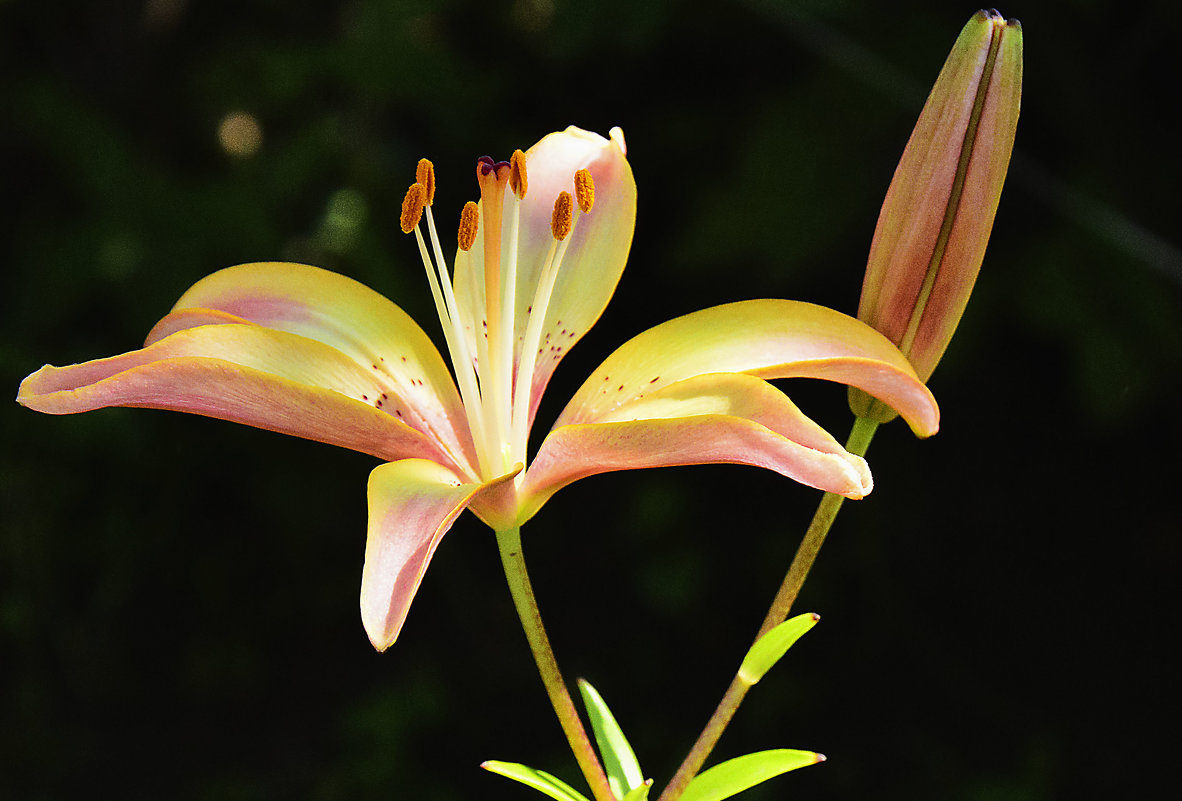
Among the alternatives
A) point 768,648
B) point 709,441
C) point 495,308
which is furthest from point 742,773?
point 495,308

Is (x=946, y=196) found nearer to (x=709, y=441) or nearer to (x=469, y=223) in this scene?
(x=709, y=441)

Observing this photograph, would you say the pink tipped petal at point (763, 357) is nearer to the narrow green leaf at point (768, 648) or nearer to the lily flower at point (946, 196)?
the lily flower at point (946, 196)

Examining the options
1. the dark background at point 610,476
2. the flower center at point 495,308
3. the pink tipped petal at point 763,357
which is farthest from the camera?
the dark background at point 610,476

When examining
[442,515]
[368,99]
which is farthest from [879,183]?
[442,515]

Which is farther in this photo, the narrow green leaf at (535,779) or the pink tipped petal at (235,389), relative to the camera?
the narrow green leaf at (535,779)

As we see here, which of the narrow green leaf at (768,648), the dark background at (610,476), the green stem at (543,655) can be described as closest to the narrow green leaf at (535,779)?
the green stem at (543,655)

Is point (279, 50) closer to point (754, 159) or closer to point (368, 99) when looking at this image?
point (368, 99)

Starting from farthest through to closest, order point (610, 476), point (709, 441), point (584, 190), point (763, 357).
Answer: point (610, 476) → point (584, 190) → point (763, 357) → point (709, 441)
